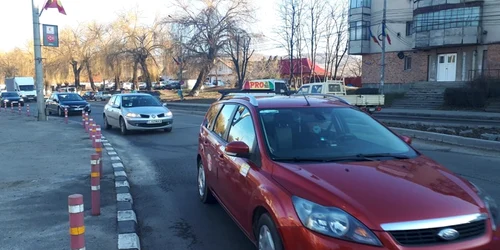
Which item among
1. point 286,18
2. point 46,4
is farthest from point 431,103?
point 46,4

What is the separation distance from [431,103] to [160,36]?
31.4 meters

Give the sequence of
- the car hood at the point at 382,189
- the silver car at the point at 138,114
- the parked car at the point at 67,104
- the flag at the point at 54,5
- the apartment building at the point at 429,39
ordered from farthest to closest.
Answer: the apartment building at the point at 429,39 → the parked car at the point at 67,104 → the flag at the point at 54,5 → the silver car at the point at 138,114 → the car hood at the point at 382,189

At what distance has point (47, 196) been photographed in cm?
654

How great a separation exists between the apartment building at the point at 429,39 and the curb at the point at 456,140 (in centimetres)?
2185

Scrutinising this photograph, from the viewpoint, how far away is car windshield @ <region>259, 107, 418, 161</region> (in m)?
4.00

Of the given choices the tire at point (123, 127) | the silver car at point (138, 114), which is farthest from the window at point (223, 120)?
the tire at point (123, 127)

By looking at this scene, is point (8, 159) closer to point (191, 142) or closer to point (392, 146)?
point (191, 142)

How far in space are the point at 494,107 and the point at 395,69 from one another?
15.5 meters

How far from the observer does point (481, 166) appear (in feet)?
28.6

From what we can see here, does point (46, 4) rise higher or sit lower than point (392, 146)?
higher

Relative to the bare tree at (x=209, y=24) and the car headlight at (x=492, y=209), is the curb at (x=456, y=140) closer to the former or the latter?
the car headlight at (x=492, y=209)

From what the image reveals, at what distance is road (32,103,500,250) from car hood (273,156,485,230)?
1.54 meters

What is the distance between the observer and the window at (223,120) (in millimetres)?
5368

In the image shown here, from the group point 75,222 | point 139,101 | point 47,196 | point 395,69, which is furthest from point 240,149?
point 395,69
